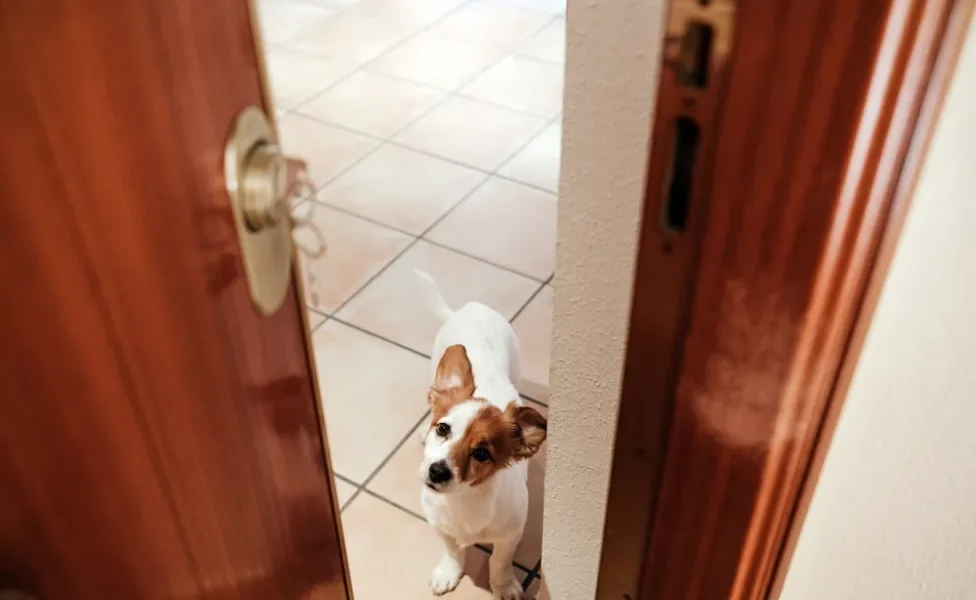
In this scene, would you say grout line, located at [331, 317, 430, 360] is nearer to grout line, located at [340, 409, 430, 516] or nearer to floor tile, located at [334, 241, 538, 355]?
floor tile, located at [334, 241, 538, 355]

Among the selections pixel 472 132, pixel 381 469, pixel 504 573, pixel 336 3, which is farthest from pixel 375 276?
pixel 336 3

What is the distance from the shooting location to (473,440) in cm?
117

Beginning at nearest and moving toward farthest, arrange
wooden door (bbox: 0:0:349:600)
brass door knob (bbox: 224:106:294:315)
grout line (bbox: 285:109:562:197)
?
wooden door (bbox: 0:0:349:600), brass door knob (bbox: 224:106:294:315), grout line (bbox: 285:109:562:197)

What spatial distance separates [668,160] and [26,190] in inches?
14.0

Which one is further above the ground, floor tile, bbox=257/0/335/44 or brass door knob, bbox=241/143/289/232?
brass door knob, bbox=241/143/289/232

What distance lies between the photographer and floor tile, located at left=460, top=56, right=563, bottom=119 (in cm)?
262

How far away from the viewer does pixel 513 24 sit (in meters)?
3.09

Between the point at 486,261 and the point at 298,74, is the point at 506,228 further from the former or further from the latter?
the point at 298,74

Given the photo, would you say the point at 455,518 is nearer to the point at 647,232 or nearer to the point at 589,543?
the point at 589,543

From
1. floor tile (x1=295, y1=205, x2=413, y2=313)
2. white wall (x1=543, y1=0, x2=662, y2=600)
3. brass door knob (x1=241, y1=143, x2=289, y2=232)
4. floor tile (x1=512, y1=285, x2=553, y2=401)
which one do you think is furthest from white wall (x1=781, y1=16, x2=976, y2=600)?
floor tile (x1=295, y1=205, x2=413, y2=313)

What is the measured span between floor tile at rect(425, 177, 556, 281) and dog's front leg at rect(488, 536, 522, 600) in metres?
0.77

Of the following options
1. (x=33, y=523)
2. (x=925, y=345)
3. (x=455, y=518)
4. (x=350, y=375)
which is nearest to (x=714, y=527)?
(x=925, y=345)

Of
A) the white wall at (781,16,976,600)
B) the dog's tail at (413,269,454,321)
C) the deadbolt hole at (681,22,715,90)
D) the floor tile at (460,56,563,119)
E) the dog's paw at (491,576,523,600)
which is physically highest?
the deadbolt hole at (681,22,715,90)

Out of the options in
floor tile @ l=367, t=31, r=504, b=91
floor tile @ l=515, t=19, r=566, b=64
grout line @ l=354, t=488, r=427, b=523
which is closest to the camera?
grout line @ l=354, t=488, r=427, b=523
